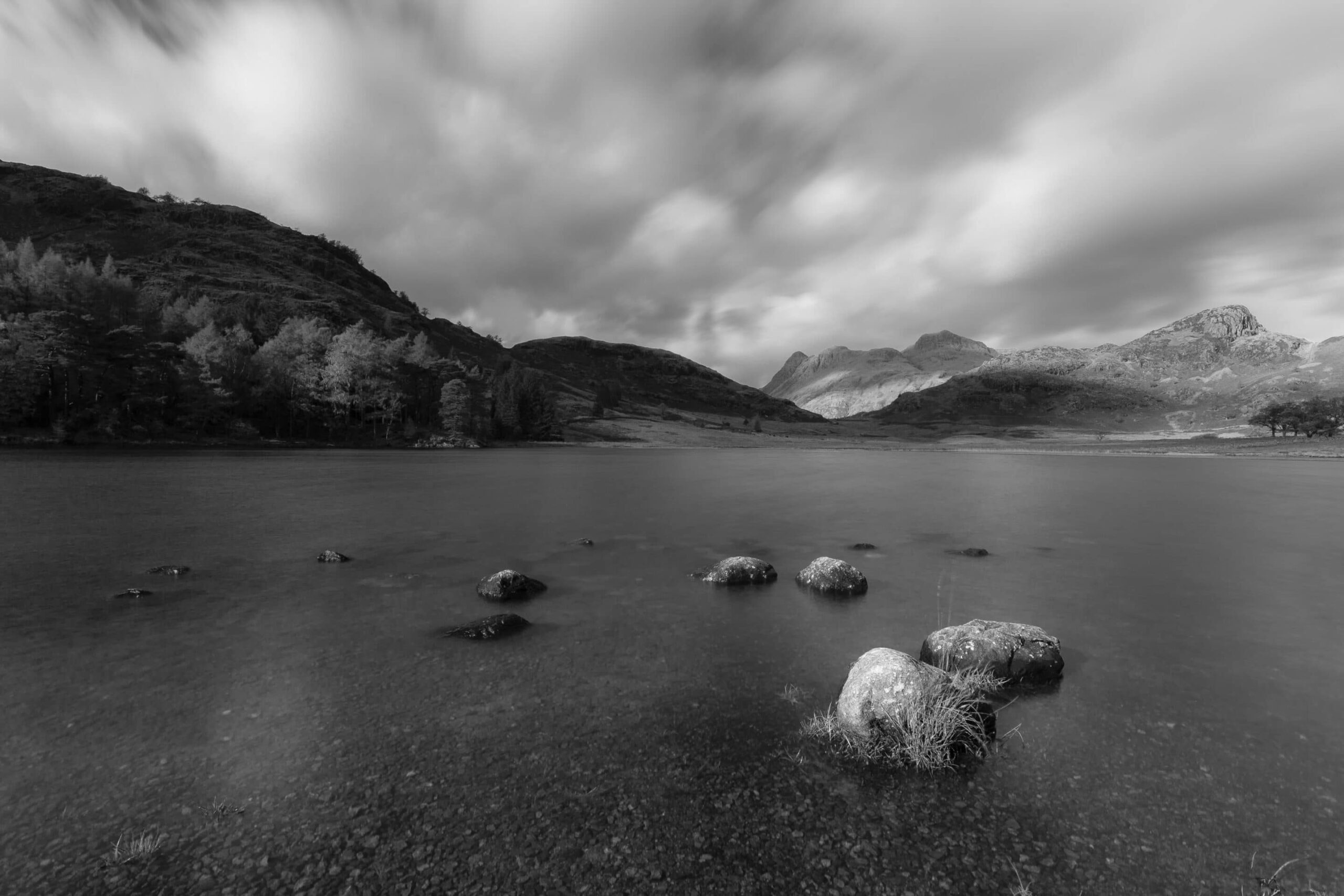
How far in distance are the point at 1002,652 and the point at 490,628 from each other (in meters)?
12.0

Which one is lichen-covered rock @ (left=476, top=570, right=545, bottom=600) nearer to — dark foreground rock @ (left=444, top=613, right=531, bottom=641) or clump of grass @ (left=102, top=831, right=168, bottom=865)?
dark foreground rock @ (left=444, top=613, right=531, bottom=641)

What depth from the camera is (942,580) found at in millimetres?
21719

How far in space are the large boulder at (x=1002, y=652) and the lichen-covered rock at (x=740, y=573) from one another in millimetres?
7630

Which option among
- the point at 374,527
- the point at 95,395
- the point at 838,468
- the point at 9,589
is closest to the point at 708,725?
the point at 9,589

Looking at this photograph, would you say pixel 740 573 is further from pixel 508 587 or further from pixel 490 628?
pixel 490 628

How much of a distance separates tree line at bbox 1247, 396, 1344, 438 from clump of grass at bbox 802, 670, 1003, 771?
22594cm

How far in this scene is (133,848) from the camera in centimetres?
687

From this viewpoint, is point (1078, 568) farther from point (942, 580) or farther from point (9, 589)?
point (9, 589)

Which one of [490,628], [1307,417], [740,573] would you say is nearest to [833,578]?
[740,573]

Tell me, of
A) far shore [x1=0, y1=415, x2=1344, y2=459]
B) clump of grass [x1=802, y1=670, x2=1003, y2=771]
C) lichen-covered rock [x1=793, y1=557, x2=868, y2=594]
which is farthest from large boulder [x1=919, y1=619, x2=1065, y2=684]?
far shore [x1=0, y1=415, x2=1344, y2=459]

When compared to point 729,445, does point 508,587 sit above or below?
above

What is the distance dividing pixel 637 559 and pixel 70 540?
24.9 meters

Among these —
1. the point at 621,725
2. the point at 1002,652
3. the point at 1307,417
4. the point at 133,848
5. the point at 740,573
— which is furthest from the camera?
the point at 1307,417

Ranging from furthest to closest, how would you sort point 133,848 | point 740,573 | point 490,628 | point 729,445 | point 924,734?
1. point 729,445
2. point 740,573
3. point 490,628
4. point 924,734
5. point 133,848
